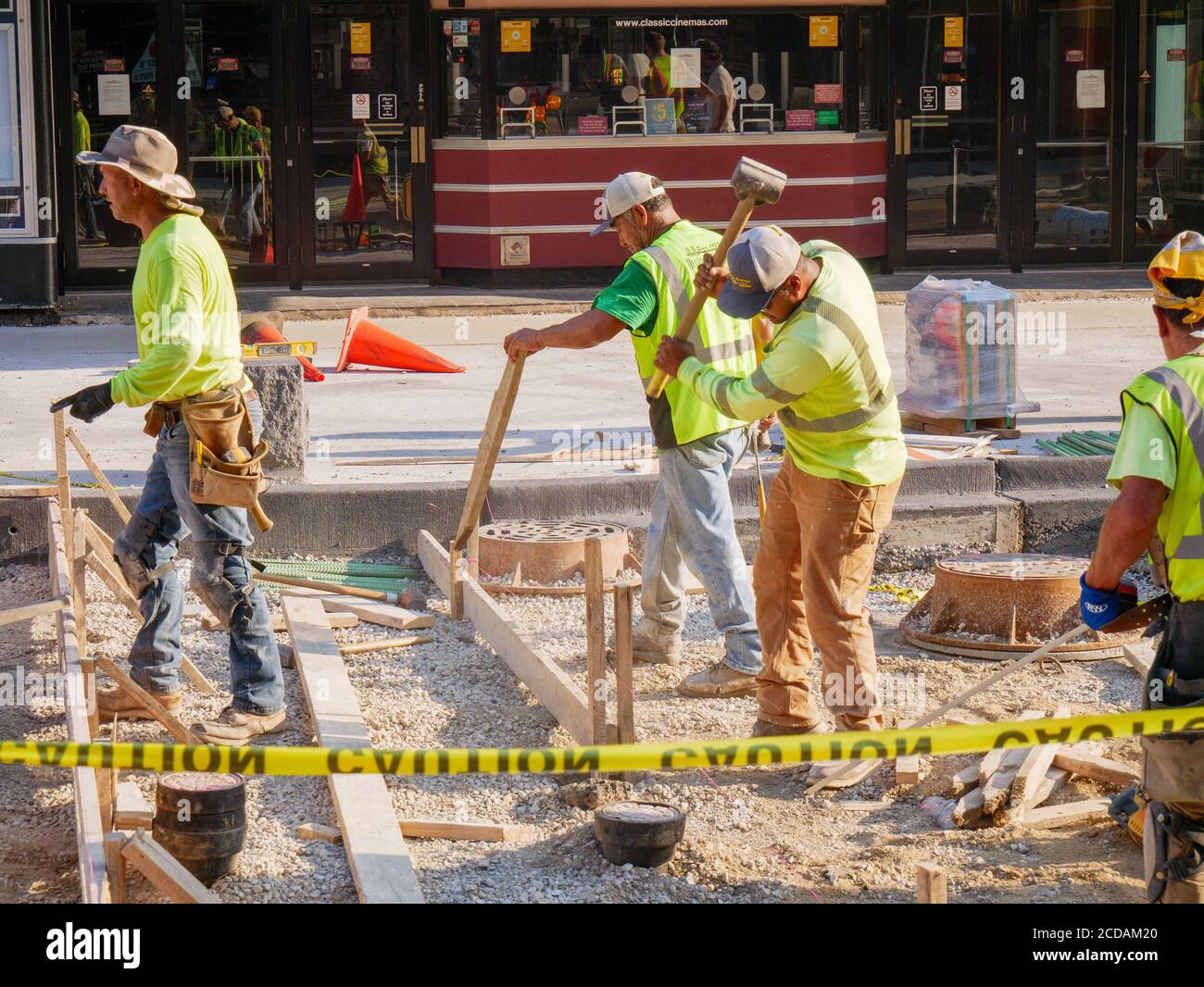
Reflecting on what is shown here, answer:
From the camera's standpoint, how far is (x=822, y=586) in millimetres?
5812

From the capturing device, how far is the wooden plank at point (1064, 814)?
5.53 meters

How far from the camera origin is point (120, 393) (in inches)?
231

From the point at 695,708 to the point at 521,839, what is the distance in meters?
1.46

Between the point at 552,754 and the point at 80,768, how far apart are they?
1.97 m

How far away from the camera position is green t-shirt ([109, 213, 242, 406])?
579cm

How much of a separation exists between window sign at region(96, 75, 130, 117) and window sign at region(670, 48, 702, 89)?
481cm

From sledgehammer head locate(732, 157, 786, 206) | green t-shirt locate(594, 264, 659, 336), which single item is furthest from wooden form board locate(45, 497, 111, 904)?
sledgehammer head locate(732, 157, 786, 206)

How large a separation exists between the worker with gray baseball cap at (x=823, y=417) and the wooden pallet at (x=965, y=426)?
4.30 metres

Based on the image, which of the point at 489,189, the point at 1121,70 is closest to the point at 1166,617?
the point at 489,189

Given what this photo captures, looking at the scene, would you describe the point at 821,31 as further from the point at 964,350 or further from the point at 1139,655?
the point at 1139,655

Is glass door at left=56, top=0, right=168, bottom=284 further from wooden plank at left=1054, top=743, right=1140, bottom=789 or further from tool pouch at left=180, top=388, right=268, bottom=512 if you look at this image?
wooden plank at left=1054, top=743, right=1140, bottom=789

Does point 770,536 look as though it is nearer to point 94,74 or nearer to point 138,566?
point 138,566

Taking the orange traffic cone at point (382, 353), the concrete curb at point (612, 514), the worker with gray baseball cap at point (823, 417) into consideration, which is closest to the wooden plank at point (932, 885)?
the worker with gray baseball cap at point (823, 417)

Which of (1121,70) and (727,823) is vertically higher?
(1121,70)
